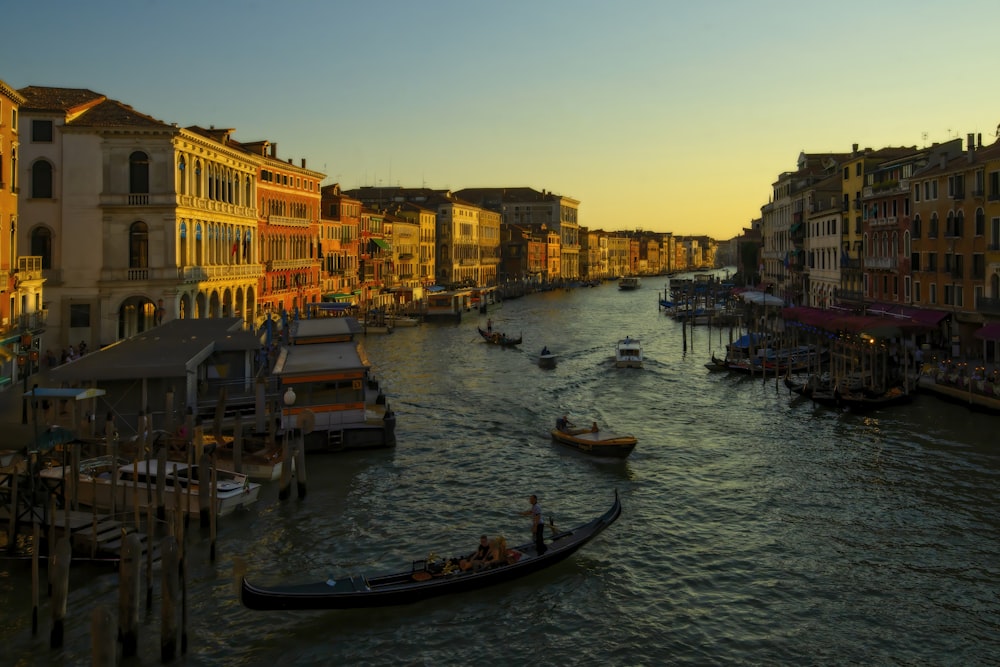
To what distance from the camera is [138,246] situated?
31156 mm

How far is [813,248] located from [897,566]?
39659 mm

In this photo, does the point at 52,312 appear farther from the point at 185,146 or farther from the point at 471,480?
the point at 471,480

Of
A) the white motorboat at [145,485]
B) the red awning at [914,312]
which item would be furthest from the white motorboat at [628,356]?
the white motorboat at [145,485]

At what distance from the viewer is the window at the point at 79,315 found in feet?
98.7

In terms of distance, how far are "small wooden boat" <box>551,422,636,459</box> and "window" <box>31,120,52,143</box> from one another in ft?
67.8

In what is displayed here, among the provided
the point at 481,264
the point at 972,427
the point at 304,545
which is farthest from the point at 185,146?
the point at 481,264

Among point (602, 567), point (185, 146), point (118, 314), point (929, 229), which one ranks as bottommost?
point (602, 567)

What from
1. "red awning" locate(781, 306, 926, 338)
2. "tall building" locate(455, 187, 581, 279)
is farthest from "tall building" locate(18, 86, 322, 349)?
"tall building" locate(455, 187, 581, 279)

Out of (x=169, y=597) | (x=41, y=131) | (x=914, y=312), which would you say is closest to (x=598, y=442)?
(x=169, y=597)

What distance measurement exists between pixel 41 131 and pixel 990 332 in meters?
31.0

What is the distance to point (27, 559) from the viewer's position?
13141 mm

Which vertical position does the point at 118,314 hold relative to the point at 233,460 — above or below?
above

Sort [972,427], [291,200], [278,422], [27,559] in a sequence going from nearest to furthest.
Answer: [27,559], [278,422], [972,427], [291,200]

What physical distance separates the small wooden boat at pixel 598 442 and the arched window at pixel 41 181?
20.3 m
